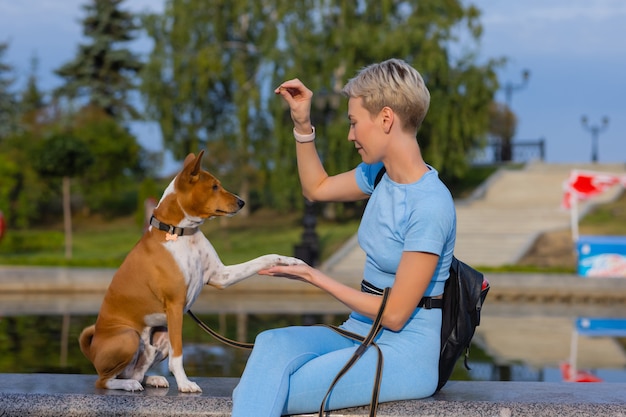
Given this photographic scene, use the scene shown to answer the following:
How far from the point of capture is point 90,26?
46.6 meters

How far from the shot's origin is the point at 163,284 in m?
3.87

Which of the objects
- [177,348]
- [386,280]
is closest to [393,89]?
[386,280]

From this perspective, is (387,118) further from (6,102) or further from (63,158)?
(6,102)

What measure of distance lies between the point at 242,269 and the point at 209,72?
2757 centimetres

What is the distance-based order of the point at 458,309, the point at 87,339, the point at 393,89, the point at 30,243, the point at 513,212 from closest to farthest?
the point at 393,89
the point at 458,309
the point at 87,339
the point at 30,243
the point at 513,212

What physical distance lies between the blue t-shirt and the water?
15.4 ft

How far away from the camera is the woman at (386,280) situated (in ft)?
10.5

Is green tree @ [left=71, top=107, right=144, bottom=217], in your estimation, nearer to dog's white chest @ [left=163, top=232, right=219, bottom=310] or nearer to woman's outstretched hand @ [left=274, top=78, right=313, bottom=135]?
dog's white chest @ [left=163, top=232, right=219, bottom=310]

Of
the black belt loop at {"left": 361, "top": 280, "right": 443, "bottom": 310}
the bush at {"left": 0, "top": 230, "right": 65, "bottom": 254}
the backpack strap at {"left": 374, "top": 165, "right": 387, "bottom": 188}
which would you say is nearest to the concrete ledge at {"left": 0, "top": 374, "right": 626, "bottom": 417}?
the black belt loop at {"left": 361, "top": 280, "right": 443, "bottom": 310}

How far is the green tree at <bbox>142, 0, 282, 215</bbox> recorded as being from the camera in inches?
1206

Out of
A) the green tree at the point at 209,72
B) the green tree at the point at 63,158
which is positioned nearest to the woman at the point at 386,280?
the green tree at the point at 63,158

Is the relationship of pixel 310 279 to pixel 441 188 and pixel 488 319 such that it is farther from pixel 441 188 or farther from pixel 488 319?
pixel 488 319

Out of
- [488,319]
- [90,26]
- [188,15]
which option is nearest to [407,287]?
[488,319]

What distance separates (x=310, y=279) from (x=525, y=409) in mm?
939
